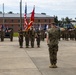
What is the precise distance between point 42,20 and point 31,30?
9731cm

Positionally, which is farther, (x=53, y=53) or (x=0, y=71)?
(x=53, y=53)

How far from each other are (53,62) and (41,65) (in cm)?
78

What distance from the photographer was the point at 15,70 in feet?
40.5

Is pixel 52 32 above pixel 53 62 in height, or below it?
above

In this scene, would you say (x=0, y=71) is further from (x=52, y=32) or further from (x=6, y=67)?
(x=52, y=32)

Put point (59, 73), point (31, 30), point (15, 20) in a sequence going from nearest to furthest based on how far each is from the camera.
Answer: point (59, 73)
point (31, 30)
point (15, 20)

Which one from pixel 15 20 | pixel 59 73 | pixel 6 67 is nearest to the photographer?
pixel 59 73

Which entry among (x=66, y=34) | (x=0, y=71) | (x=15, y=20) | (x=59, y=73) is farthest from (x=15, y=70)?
(x=15, y=20)

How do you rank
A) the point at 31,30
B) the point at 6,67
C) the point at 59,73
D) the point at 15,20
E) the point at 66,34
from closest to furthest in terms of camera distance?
the point at 59,73
the point at 6,67
the point at 31,30
the point at 66,34
the point at 15,20

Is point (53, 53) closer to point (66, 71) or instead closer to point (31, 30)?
point (66, 71)

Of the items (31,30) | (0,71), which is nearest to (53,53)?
(0,71)

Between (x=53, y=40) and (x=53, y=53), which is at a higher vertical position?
(x=53, y=40)

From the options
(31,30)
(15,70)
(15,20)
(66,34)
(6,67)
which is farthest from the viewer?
(15,20)

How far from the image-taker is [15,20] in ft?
399
